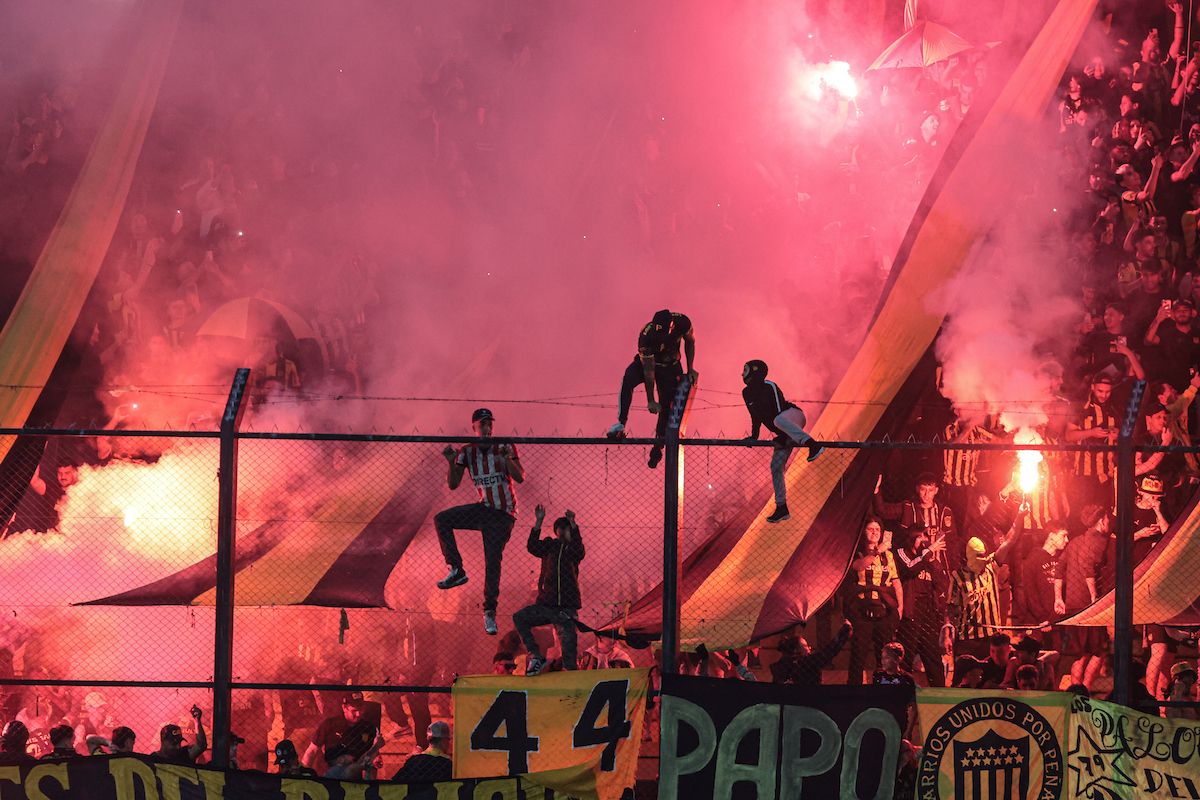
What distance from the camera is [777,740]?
6.80 m

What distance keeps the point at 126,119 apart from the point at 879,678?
11.9 meters

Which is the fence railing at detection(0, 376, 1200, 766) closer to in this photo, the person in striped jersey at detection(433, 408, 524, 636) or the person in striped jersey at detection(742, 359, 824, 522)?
the person in striped jersey at detection(433, 408, 524, 636)

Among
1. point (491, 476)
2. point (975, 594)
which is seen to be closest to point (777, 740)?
point (491, 476)

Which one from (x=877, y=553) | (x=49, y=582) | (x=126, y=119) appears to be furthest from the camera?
(x=126, y=119)

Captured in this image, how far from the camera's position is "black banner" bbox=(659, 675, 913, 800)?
677 centimetres

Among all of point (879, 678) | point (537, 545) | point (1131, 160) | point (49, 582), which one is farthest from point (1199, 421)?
point (49, 582)

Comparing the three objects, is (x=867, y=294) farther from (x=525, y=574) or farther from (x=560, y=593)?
(x=560, y=593)

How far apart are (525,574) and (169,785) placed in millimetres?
5982

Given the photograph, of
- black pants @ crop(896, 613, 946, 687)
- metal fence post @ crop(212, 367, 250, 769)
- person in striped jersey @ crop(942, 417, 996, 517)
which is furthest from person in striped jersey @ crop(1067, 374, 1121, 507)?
metal fence post @ crop(212, 367, 250, 769)

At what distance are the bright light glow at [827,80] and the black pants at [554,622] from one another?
10.4 meters

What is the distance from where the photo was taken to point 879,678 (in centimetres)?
830

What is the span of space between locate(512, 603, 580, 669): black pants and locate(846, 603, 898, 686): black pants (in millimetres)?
2852

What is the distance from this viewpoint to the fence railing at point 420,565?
9000 millimetres

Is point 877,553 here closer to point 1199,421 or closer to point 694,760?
A: point 1199,421
